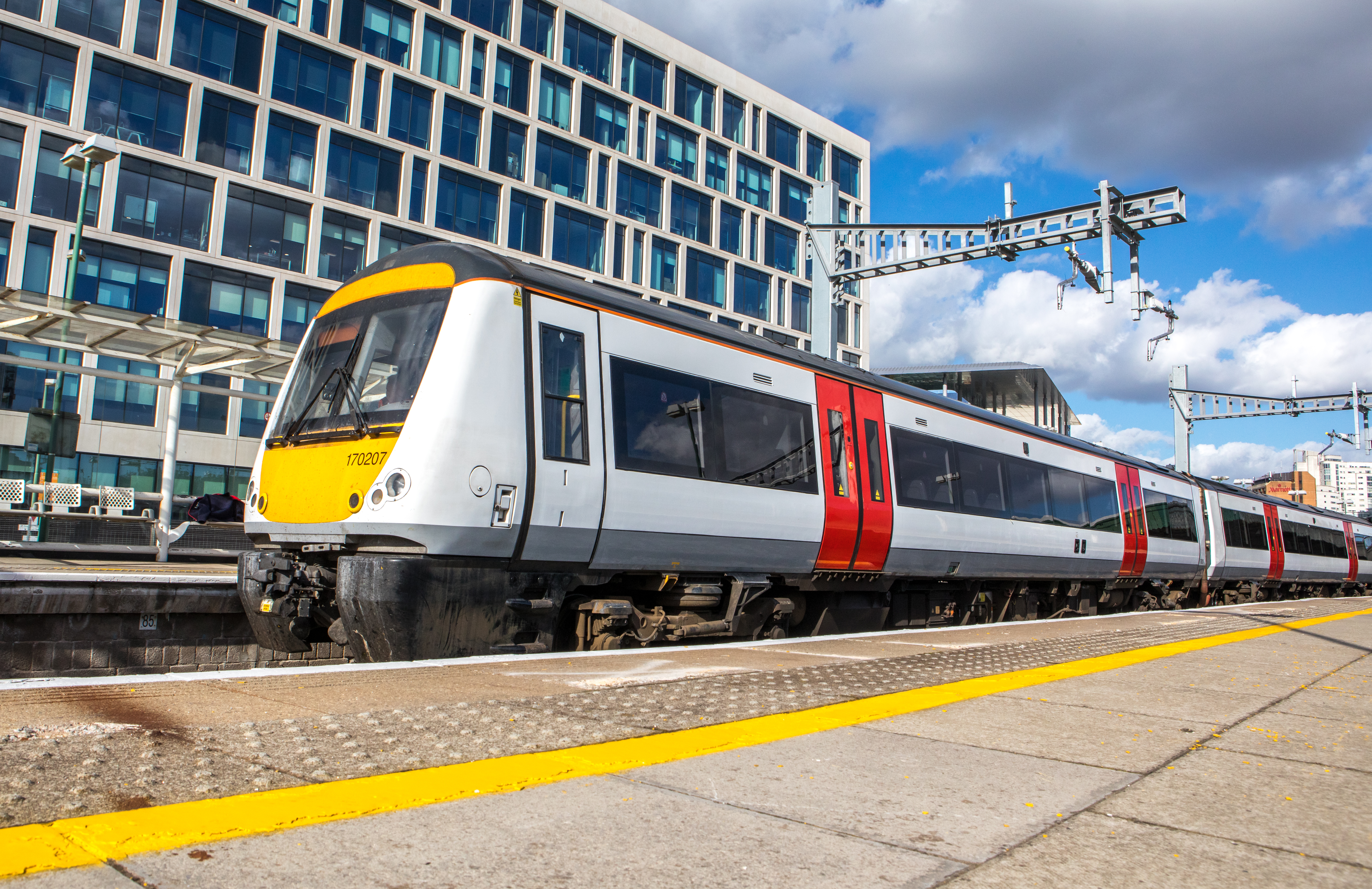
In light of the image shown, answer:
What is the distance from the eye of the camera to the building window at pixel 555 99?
38.3 meters

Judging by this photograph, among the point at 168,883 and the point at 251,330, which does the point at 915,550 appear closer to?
the point at 168,883

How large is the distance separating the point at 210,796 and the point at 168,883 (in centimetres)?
58

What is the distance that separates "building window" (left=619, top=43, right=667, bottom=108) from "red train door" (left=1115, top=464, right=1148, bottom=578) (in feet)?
101

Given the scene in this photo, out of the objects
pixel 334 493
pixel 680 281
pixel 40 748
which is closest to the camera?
pixel 40 748

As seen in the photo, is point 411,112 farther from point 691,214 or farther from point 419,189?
point 691,214

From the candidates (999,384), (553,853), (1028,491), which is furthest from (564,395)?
(999,384)

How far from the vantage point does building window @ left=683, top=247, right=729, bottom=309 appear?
1681 inches

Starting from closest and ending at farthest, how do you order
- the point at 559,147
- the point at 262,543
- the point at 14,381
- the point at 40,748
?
1. the point at 40,748
2. the point at 262,543
3. the point at 14,381
4. the point at 559,147

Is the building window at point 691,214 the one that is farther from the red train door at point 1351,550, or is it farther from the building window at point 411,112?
the red train door at point 1351,550

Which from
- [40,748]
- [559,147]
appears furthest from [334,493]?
[559,147]

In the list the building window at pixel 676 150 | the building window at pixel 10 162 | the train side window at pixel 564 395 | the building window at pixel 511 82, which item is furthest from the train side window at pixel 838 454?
the building window at pixel 676 150

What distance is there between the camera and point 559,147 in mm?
38781

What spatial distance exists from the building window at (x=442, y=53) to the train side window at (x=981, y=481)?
30.3 meters

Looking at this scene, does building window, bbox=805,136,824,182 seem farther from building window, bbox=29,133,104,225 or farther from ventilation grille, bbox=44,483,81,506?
ventilation grille, bbox=44,483,81,506
